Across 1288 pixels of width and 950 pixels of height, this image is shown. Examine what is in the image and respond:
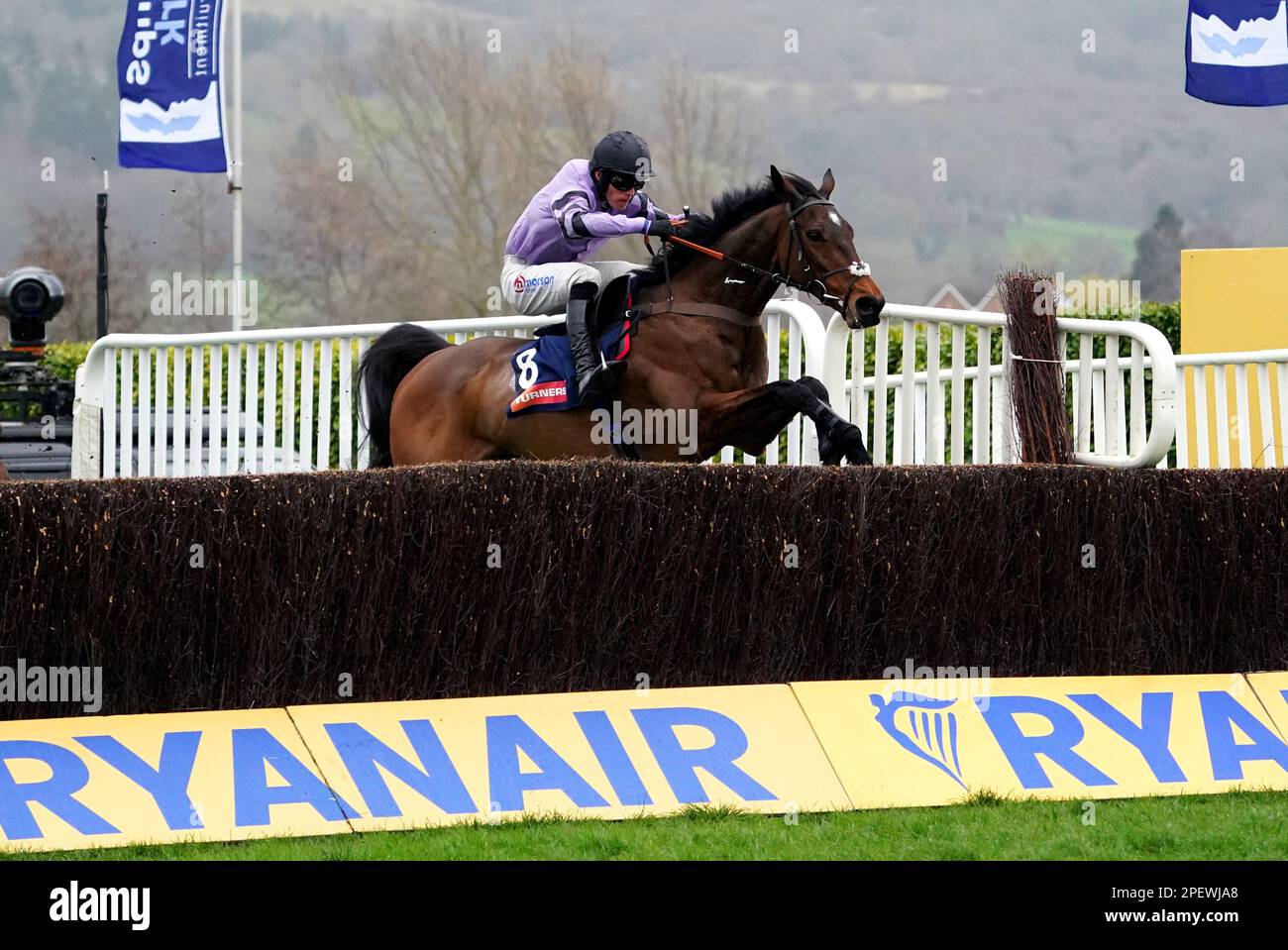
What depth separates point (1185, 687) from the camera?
598cm

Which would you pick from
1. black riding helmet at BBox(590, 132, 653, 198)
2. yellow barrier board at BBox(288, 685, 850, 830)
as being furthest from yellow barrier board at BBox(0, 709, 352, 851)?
black riding helmet at BBox(590, 132, 653, 198)

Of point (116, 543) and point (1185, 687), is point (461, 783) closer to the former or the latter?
point (116, 543)

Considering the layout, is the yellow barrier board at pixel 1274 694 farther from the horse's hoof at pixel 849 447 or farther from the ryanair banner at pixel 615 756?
the horse's hoof at pixel 849 447

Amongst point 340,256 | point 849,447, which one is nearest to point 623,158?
point 849,447

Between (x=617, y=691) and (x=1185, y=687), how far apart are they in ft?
6.49

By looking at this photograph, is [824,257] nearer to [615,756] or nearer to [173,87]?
[615,756]

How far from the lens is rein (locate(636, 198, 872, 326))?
749cm

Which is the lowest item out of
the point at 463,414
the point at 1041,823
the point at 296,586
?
the point at 1041,823

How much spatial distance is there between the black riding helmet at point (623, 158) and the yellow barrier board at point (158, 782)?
11.6 ft

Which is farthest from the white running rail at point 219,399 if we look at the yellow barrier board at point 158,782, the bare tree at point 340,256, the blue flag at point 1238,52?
the bare tree at point 340,256

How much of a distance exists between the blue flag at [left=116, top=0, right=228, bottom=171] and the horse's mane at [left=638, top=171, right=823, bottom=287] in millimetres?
8405

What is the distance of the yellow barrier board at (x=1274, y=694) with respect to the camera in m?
5.82
